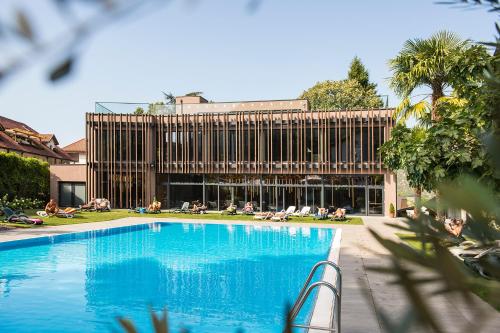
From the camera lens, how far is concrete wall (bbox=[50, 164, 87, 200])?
38.9 metres

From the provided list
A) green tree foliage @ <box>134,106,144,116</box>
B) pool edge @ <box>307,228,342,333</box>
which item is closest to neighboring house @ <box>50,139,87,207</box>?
green tree foliage @ <box>134,106,144,116</box>

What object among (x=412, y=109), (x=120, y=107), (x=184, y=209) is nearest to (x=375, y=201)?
(x=412, y=109)

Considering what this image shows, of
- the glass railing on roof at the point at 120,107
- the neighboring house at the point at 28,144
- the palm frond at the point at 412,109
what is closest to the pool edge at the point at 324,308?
the palm frond at the point at 412,109

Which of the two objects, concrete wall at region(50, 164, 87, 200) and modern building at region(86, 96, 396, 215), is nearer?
modern building at region(86, 96, 396, 215)

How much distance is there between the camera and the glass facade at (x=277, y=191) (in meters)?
33.8

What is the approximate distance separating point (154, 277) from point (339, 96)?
45853 millimetres

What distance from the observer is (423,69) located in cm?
1789

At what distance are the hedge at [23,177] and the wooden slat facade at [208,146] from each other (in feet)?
17.1

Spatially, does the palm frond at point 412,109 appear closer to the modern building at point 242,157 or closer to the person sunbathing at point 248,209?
the modern building at point 242,157

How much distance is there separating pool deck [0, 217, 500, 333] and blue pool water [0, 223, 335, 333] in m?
1.31

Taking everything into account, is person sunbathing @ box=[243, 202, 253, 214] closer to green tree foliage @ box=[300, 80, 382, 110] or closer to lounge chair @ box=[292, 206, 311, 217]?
lounge chair @ box=[292, 206, 311, 217]

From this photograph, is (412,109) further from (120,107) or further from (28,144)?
(28,144)

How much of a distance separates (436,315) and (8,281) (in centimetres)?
1471

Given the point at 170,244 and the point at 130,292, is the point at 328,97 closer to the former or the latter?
the point at 170,244
